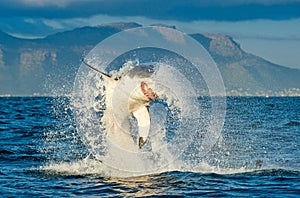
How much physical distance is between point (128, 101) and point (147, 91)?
0.74 metres

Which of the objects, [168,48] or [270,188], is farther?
[270,188]

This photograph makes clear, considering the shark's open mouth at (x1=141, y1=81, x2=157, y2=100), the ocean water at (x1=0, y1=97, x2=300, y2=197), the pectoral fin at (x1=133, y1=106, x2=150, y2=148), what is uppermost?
the shark's open mouth at (x1=141, y1=81, x2=157, y2=100)

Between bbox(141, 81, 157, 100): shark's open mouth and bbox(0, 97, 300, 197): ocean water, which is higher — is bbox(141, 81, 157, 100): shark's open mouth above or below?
above

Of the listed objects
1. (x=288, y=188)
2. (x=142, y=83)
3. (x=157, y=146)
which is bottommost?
(x=288, y=188)

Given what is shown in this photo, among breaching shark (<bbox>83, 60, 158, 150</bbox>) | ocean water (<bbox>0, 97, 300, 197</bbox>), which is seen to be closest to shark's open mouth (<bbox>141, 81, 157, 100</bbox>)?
breaching shark (<bbox>83, 60, 158, 150</bbox>)

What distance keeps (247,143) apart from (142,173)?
10.2 m

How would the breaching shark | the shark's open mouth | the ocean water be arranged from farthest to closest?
the ocean water < the breaching shark < the shark's open mouth

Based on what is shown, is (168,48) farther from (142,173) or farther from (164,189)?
(142,173)

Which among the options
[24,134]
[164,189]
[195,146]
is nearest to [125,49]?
[164,189]

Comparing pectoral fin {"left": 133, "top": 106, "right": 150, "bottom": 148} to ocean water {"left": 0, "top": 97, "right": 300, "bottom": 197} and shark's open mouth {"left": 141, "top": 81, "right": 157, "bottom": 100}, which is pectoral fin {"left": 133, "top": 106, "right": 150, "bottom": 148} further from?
ocean water {"left": 0, "top": 97, "right": 300, "bottom": 197}

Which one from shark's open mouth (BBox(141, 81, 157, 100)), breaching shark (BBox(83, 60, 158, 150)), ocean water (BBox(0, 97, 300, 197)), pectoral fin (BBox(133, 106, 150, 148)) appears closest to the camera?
shark's open mouth (BBox(141, 81, 157, 100))

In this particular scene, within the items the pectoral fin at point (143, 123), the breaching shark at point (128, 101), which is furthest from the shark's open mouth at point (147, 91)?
the pectoral fin at point (143, 123)

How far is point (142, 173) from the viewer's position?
51.4 feet

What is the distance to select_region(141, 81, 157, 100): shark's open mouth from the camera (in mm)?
12750
